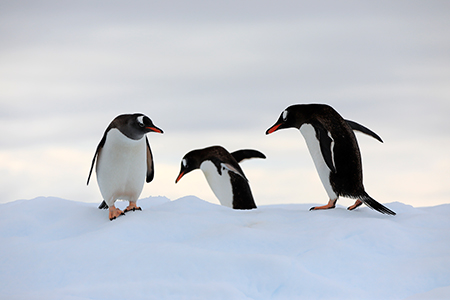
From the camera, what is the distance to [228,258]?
309 cm

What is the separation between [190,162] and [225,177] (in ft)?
2.64

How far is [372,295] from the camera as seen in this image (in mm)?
2787

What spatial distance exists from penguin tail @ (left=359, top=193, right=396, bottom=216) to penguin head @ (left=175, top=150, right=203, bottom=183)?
298cm

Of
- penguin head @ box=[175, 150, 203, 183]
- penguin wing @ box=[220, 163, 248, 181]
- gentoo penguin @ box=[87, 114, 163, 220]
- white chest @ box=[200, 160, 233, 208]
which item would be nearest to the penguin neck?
gentoo penguin @ box=[87, 114, 163, 220]

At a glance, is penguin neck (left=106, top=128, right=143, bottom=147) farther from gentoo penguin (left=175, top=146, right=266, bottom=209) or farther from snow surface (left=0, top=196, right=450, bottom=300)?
gentoo penguin (left=175, top=146, right=266, bottom=209)

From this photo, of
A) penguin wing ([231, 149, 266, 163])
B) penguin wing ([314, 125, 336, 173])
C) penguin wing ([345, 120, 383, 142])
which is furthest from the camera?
penguin wing ([231, 149, 266, 163])

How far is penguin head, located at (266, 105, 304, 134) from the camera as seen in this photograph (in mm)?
5141

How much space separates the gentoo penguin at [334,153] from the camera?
4.79 m

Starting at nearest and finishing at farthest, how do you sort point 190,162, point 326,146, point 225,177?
point 326,146
point 225,177
point 190,162

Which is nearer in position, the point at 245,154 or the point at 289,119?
the point at 289,119

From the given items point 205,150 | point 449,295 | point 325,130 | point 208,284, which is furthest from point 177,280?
point 205,150

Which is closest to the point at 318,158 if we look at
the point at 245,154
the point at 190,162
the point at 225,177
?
the point at 225,177

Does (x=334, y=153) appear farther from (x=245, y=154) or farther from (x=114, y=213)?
(x=245, y=154)

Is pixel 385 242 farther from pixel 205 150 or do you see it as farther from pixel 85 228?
pixel 205 150
